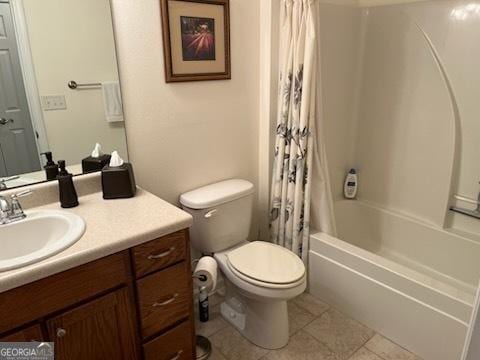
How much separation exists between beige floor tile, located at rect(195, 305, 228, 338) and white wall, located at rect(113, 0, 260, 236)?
0.73 meters

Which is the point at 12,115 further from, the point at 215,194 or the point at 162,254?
the point at 215,194

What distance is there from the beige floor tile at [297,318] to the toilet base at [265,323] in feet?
0.39

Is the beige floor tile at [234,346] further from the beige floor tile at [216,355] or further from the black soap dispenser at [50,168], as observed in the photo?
the black soap dispenser at [50,168]

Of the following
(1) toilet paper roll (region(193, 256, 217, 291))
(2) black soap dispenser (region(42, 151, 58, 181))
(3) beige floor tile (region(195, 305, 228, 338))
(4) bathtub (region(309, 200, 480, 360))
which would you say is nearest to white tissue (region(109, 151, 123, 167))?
(2) black soap dispenser (region(42, 151, 58, 181))

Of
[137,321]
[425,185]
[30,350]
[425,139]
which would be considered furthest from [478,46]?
[30,350]

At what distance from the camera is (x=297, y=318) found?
202 centimetres

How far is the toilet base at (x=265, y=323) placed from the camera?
178 centimetres

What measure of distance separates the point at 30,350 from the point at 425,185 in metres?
2.26

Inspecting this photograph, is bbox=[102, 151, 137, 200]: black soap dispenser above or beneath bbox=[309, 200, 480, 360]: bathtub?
above

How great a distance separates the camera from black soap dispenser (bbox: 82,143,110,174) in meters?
1.57

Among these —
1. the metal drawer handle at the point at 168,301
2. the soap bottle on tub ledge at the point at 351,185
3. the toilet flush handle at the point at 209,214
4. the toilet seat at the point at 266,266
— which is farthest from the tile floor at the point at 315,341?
the soap bottle on tub ledge at the point at 351,185

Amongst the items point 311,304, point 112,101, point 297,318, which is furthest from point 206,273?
point 112,101

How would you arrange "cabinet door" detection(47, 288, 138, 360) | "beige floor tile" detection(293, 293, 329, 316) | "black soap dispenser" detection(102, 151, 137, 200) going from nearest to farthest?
1. "cabinet door" detection(47, 288, 138, 360)
2. "black soap dispenser" detection(102, 151, 137, 200)
3. "beige floor tile" detection(293, 293, 329, 316)

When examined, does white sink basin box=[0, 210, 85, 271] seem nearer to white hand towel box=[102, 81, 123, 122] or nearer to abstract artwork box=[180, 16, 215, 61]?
white hand towel box=[102, 81, 123, 122]
